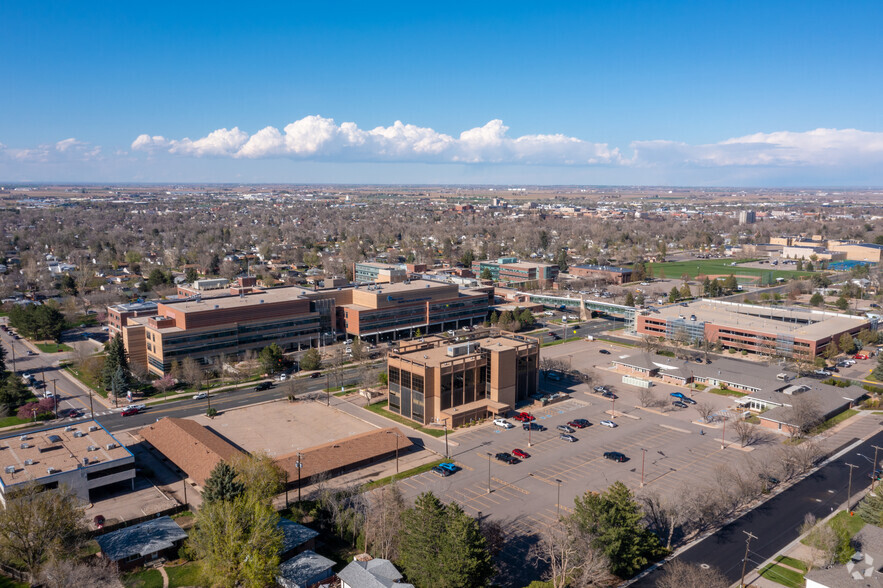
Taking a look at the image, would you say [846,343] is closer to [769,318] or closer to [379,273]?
[769,318]

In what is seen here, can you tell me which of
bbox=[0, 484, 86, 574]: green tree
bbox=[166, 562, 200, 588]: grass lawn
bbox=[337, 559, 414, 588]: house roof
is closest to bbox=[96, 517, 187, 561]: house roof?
bbox=[166, 562, 200, 588]: grass lawn

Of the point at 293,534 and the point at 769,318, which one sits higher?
the point at 769,318

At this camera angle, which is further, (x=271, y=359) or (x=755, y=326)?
(x=755, y=326)

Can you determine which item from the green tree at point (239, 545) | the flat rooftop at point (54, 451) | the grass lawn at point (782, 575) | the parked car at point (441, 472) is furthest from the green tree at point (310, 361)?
the grass lawn at point (782, 575)

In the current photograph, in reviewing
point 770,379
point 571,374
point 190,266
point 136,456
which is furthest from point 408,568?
point 190,266

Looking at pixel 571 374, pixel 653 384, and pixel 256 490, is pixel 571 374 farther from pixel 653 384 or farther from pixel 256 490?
pixel 256 490

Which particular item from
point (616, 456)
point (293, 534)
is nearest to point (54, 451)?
point (293, 534)

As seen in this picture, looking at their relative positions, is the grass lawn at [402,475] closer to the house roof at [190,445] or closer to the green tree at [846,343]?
the house roof at [190,445]
